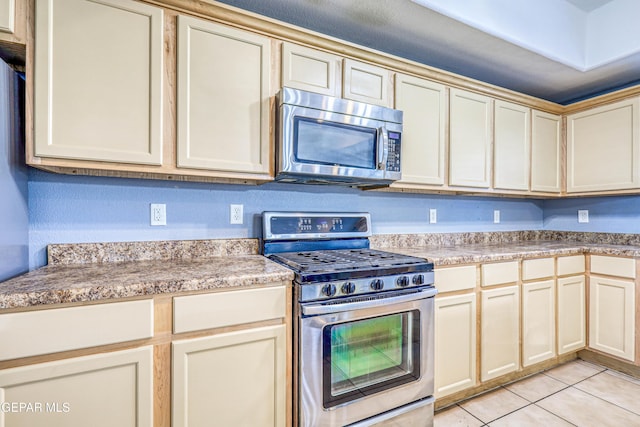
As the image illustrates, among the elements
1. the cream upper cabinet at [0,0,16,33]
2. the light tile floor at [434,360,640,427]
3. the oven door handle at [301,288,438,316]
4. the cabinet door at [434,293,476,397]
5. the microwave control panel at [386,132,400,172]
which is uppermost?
the cream upper cabinet at [0,0,16,33]

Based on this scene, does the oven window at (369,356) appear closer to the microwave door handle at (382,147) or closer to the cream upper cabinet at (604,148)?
the microwave door handle at (382,147)

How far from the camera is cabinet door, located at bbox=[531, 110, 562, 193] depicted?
2.74 m

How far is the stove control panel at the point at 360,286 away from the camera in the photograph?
4.61ft

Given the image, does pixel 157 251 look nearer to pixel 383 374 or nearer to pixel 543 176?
pixel 383 374

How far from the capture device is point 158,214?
1.75 m

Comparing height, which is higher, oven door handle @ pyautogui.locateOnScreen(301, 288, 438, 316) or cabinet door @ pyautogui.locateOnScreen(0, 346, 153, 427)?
oven door handle @ pyautogui.locateOnScreen(301, 288, 438, 316)

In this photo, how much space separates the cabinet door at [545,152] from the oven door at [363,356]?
184cm

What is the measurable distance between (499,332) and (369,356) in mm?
1091

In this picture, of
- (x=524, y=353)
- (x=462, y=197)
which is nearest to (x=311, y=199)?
(x=462, y=197)

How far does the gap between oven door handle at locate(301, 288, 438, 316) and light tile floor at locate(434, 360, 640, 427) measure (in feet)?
2.65

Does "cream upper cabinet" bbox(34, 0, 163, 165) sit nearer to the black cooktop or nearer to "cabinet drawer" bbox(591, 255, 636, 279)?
the black cooktop

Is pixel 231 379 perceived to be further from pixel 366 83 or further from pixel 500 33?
pixel 500 33
